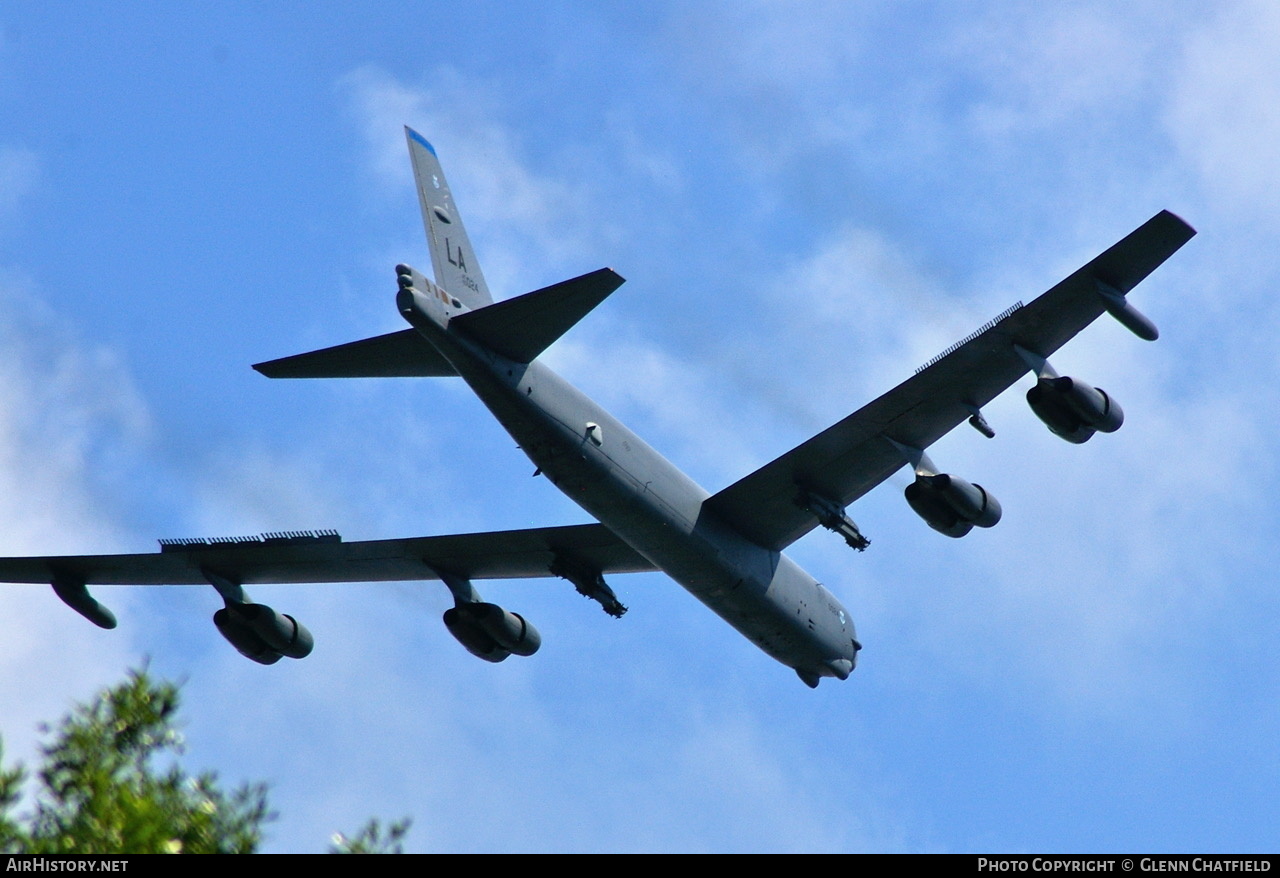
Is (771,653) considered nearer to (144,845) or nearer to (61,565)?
(61,565)

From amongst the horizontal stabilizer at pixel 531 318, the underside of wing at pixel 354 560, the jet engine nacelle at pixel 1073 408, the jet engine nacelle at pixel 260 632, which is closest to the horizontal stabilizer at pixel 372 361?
the horizontal stabilizer at pixel 531 318

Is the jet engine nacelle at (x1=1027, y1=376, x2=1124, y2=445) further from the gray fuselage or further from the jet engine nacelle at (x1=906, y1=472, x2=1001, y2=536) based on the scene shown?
the gray fuselage

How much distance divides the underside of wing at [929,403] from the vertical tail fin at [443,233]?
5180mm

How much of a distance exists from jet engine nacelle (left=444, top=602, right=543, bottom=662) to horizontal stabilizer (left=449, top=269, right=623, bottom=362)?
288 inches

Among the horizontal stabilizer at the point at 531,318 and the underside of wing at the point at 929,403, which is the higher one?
the underside of wing at the point at 929,403

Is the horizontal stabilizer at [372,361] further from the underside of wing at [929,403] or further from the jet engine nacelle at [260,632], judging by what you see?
the jet engine nacelle at [260,632]

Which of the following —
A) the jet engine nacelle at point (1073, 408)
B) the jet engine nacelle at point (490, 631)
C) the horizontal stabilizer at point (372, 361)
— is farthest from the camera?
the jet engine nacelle at point (490, 631)

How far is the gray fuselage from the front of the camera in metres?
22.0

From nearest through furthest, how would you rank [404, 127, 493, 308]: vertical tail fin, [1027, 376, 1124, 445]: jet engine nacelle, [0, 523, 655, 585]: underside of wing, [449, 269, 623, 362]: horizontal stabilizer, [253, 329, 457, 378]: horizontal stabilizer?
1. [449, 269, 623, 362]: horizontal stabilizer
2. [253, 329, 457, 378]: horizontal stabilizer
3. [1027, 376, 1124, 445]: jet engine nacelle
4. [404, 127, 493, 308]: vertical tail fin
5. [0, 523, 655, 585]: underside of wing

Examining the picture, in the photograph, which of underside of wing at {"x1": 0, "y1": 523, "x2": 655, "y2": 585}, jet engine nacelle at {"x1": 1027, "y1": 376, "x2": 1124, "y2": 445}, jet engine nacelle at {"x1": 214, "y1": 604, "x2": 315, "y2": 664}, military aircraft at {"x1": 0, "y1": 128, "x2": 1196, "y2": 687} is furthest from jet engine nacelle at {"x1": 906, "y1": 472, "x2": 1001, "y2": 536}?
jet engine nacelle at {"x1": 214, "y1": 604, "x2": 315, "y2": 664}

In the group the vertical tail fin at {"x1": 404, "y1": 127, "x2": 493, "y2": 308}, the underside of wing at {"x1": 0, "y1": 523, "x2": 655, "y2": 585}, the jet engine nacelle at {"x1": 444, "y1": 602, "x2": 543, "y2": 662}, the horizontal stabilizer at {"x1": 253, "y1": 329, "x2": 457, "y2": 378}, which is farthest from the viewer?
the jet engine nacelle at {"x1": 444, "y1": 602, "x2": 543, "y2": 662}

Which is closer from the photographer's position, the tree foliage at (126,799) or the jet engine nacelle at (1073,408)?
the tree foliage at (126,799)

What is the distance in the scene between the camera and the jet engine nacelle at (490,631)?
28016 mm
